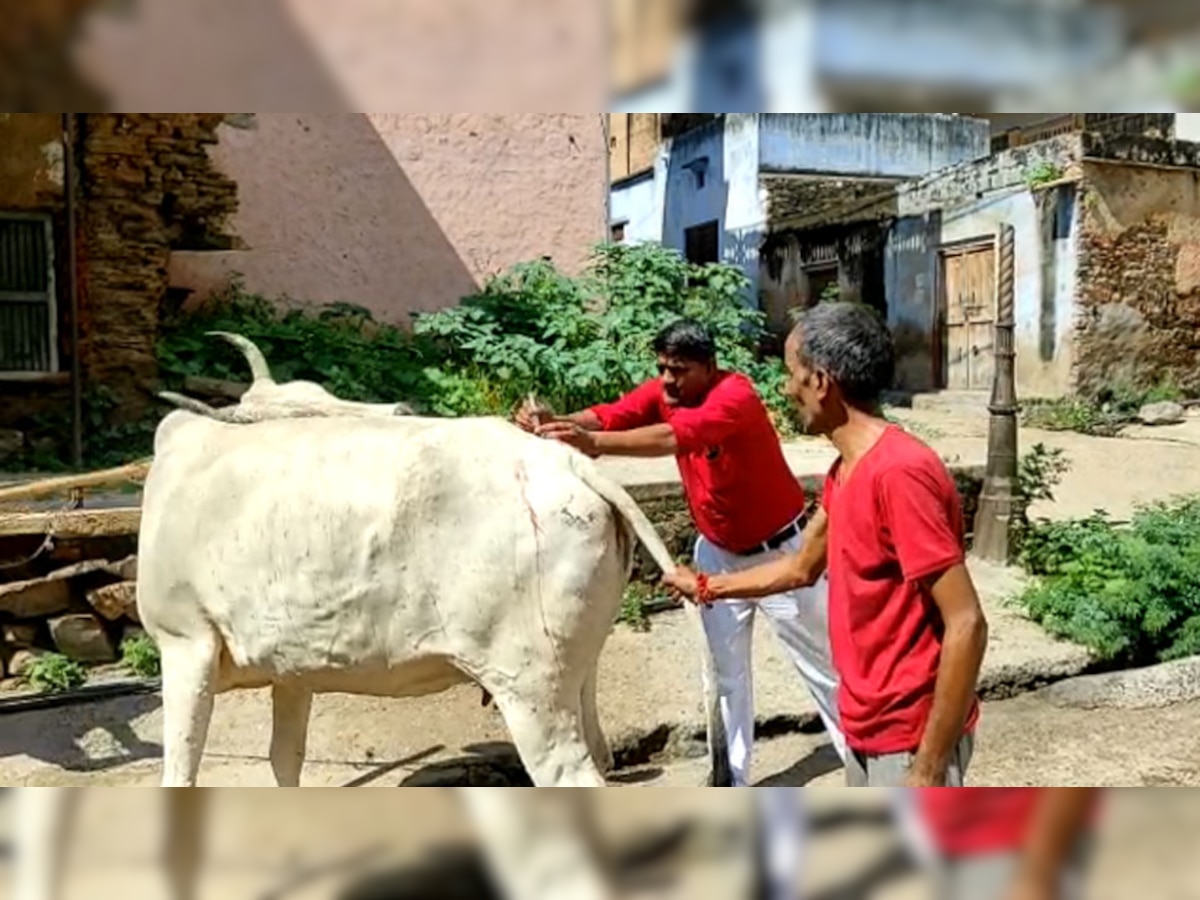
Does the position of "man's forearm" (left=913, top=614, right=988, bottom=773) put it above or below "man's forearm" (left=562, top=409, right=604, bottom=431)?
below

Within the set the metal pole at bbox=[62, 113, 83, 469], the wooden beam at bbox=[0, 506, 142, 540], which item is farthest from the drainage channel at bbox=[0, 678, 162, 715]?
the metal pole at bbox=[62, 113, 83, 469]

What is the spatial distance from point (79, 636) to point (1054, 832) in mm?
4457

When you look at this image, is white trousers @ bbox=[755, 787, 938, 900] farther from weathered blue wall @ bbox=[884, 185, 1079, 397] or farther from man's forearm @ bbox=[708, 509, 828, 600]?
weathered blue wall @ bbox=[884, 185, 1079, 397]

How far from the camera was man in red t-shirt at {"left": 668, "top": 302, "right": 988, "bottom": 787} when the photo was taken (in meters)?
1.95

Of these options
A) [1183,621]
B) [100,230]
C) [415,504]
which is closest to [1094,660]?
[1183,621]

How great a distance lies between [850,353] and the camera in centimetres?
218

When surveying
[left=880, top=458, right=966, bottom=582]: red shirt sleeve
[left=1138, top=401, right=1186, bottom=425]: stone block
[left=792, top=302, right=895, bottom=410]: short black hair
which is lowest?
[left=1138, top=401, right=1186, bottom=425]: stone block

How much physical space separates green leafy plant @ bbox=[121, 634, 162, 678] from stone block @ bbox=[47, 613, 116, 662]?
0.10 meters

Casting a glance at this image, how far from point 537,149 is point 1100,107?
21.4 feet

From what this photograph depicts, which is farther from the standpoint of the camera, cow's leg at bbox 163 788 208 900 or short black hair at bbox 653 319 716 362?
short black hair at bbox 653 319 716 362

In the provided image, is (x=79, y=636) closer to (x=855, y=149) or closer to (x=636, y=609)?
(x=636, y=609)

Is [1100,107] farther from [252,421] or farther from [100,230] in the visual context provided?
[100,230]

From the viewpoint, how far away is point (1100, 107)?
160 cm

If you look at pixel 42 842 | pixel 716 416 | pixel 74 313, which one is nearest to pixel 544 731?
pixel 716 416
